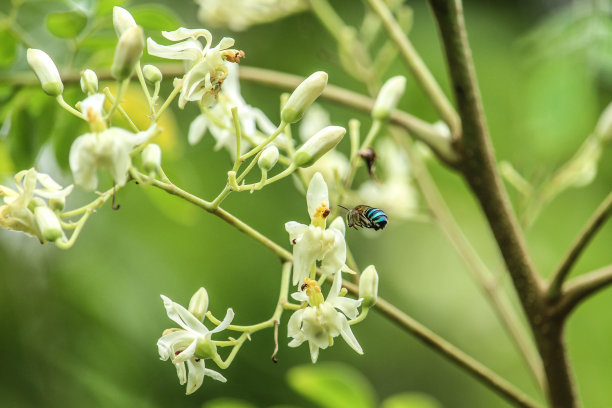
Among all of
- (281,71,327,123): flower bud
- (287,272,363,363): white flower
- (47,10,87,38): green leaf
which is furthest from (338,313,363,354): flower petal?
(47,10,87,38): green leaf

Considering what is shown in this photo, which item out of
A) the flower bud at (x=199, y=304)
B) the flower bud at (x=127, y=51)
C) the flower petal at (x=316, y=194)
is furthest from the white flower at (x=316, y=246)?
the flower bud at (x=127, y=51)

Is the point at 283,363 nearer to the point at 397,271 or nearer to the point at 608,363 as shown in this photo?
the point at 397,271

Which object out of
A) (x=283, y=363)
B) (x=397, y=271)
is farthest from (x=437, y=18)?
(x=397, y=271)

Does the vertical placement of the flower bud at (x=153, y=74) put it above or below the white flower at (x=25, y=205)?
above

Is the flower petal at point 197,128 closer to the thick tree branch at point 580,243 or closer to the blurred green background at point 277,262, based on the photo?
the blurred green background at point 277,262

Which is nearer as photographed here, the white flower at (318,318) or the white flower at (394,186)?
the white flower at (318,318)

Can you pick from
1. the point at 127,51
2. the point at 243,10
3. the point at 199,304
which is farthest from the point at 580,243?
the point at 243,10

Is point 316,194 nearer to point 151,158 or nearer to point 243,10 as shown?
point 151,158
